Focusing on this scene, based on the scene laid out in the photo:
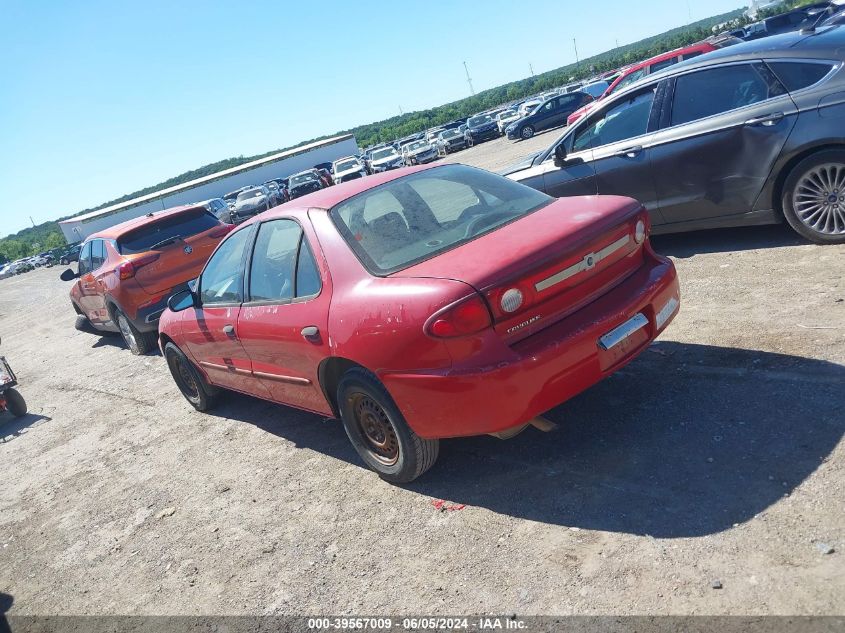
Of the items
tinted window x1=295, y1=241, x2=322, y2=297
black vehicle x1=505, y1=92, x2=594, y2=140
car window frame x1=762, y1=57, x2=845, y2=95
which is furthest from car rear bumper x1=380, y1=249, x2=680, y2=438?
black vehicle x1=505, y1=92, x2=594, y2=140

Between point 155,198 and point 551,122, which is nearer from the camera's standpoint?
point 551,122

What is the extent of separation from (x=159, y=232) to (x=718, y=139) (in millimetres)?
7117

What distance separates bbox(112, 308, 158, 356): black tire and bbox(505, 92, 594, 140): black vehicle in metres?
26.6

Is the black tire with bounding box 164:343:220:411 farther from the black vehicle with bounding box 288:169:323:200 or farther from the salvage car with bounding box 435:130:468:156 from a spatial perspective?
the salvage car with bounding box 435:130:468:156

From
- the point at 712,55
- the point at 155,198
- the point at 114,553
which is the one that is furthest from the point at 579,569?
the point at 155,198

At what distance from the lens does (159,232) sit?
30.2ft

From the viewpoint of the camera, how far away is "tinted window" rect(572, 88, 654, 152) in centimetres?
651

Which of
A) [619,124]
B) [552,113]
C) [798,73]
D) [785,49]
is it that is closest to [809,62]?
[798,73]

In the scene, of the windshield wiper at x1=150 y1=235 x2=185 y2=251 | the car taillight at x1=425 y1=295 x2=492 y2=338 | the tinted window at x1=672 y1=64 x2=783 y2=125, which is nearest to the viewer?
the car taillight at x1=425 y1=295 x2=492 y2=338

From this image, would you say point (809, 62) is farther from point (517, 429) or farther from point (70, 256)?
point (70, 256)

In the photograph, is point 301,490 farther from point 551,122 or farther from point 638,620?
point 551,122

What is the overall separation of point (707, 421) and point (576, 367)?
94 centimetres

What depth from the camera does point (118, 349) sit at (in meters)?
10.9

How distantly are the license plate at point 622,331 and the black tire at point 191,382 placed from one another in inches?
155
